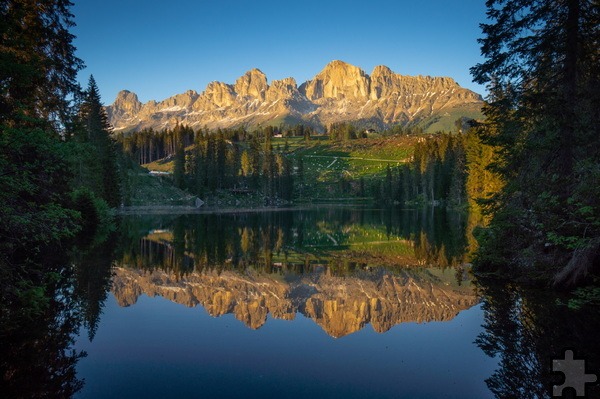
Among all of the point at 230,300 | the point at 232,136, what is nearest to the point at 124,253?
the point at 230,300

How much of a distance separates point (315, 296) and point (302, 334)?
4.83 m

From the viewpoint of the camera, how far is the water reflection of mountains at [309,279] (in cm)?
1540

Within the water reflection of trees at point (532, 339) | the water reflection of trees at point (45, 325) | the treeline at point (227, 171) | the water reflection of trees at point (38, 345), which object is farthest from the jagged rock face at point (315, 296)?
the treeline at point (227, 171)

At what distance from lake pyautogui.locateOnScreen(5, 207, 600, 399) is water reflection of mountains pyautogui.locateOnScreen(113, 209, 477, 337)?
11cm

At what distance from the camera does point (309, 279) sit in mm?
21453

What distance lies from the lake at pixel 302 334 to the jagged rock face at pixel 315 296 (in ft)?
0.24

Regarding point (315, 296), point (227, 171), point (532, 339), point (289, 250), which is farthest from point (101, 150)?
point (227, 171)

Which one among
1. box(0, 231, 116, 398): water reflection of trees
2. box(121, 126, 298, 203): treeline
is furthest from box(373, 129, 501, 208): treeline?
box(0, 231, 116, 398): water reflection of trees

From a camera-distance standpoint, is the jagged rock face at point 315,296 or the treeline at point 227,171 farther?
the treeline at point 227,171

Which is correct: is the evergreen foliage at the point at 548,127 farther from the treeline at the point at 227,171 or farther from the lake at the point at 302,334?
the treeline at the point at 227,171

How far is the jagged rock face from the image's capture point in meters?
14.8

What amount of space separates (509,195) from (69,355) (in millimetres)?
17889

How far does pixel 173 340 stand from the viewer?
40.7 feet

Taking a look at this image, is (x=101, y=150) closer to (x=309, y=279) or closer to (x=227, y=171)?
(x=309, y=279)
